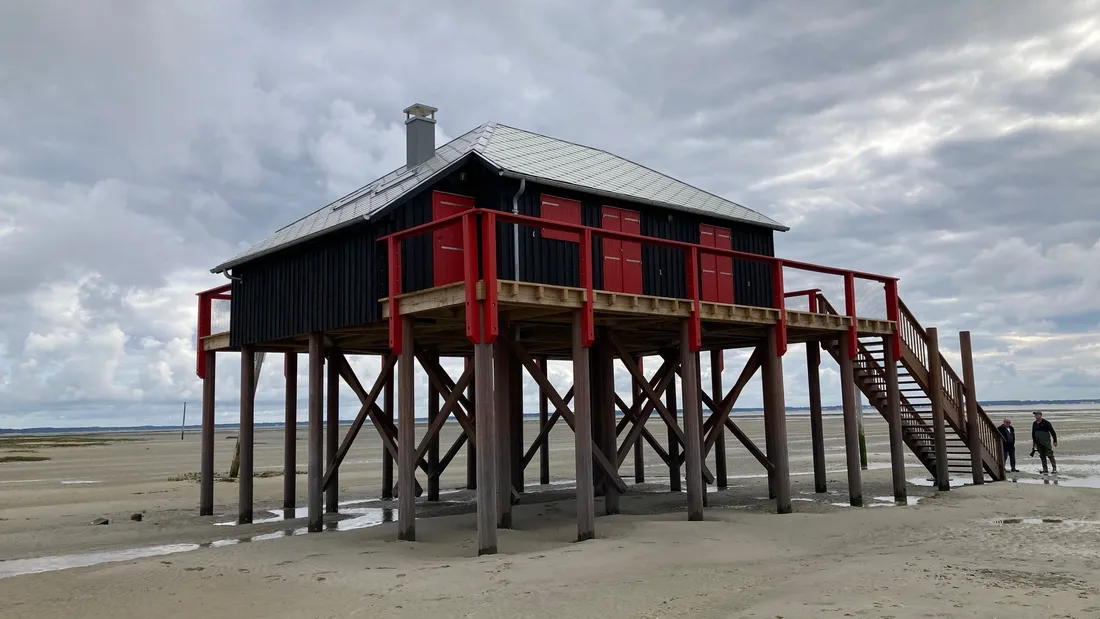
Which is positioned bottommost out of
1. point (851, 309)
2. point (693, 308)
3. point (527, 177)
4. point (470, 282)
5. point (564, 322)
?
point (564, 322)

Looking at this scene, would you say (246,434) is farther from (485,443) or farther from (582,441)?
(582,441)

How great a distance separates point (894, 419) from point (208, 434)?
16129mm

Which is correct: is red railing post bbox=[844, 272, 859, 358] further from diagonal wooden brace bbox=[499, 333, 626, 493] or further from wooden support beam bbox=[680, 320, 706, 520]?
diagonal wooden brace bbox=[499, 333, 626, 493]

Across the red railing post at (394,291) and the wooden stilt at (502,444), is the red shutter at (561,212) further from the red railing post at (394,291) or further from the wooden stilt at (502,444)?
the red railing post at (394,291)

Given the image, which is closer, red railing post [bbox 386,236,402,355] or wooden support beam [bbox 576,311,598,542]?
wooden support beam [bbox 576,311,598,542]

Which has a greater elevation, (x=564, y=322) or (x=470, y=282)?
(x=470, y=282)

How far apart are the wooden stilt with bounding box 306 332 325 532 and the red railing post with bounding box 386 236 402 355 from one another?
3381mm

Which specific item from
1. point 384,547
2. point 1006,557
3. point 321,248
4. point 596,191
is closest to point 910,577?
point 1006,557

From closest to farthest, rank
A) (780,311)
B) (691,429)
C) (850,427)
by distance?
(691,429)
(780,311)
(850,427)

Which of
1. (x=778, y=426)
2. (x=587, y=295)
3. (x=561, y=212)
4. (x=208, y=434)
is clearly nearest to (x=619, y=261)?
(x=561, y=212)

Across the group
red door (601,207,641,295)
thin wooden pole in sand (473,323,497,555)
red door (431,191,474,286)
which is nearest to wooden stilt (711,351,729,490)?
red door (601,207,641,295)

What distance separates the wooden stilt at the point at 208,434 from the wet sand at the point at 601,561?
22.5 inches

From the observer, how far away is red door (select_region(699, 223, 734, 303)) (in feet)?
58.3

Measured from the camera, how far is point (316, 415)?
16078 mm
